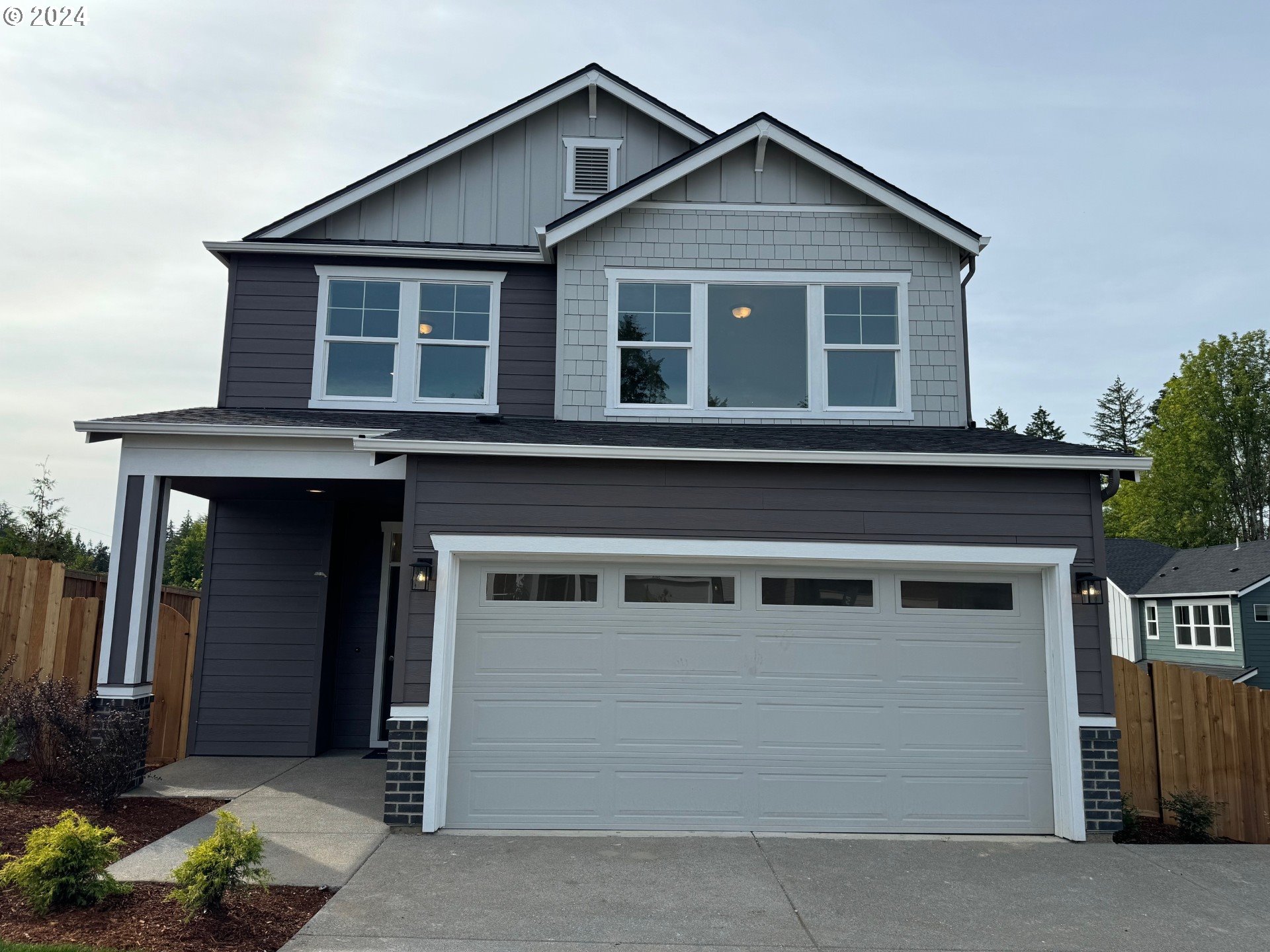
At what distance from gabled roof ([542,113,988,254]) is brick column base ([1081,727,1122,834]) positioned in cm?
516

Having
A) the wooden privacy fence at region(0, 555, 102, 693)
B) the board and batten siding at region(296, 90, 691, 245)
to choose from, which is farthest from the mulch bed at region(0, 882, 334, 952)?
the board and batten siding at region(296, 90, 691, 245)

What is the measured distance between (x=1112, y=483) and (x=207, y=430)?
781 centimetres

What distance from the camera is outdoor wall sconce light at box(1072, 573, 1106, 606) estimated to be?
7199 mm

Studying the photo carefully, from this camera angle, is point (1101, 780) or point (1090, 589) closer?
point (1101, 780)

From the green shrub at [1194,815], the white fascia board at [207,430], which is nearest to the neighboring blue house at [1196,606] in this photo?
the green shrub at [1194,815]

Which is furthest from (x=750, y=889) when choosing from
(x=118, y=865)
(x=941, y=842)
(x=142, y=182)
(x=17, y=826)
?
(x=142, y=182)

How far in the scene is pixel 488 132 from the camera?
10594 millimetres

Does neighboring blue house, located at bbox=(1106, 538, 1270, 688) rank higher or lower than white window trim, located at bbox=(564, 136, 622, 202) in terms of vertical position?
lower

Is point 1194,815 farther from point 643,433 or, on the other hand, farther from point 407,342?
point 407,342

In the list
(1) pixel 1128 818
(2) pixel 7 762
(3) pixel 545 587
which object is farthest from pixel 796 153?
(2) pixel 7 762

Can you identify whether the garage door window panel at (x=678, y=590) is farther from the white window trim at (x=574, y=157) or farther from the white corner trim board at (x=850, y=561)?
the white window trim at (x=574, y=157)

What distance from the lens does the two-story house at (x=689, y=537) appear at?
23.4 feet

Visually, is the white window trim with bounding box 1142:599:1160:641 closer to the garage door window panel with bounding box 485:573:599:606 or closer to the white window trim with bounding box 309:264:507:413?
the white window trim with bounding box 309:264:507:413

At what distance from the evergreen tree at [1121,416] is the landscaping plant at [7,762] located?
5612cm
